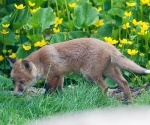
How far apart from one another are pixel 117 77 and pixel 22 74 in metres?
1.35

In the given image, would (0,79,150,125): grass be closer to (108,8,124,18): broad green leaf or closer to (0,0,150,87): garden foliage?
(0,0,150,87): garden foliage

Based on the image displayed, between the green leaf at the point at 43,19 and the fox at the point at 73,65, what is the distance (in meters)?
0.81

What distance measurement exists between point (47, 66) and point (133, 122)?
13.4 ft

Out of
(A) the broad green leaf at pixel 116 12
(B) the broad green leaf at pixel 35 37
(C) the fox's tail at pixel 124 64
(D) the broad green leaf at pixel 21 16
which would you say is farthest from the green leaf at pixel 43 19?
(C) the fox's tail at pixel 124 64

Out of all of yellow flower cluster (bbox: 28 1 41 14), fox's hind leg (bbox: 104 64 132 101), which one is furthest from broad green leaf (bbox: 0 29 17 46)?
fox's hind leg (bbox: 104 64 132 101)

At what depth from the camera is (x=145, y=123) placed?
3.13m

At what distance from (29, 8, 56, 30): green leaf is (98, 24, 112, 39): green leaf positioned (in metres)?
0.81

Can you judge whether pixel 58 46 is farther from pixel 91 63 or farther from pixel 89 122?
pixel 89 122

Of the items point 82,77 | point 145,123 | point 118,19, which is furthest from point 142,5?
point 145,123

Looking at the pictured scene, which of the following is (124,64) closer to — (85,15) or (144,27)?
(144,27)

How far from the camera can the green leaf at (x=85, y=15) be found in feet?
26.5

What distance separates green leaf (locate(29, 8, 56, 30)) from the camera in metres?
7.98

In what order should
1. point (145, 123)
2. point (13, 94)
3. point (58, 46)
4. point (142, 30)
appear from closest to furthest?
1. point (145, 123)
2. point (13, 94)
3. point (58, 46)
4. point (142, 30)

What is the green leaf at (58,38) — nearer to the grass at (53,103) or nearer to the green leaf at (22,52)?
the green leaf at (22,52)
